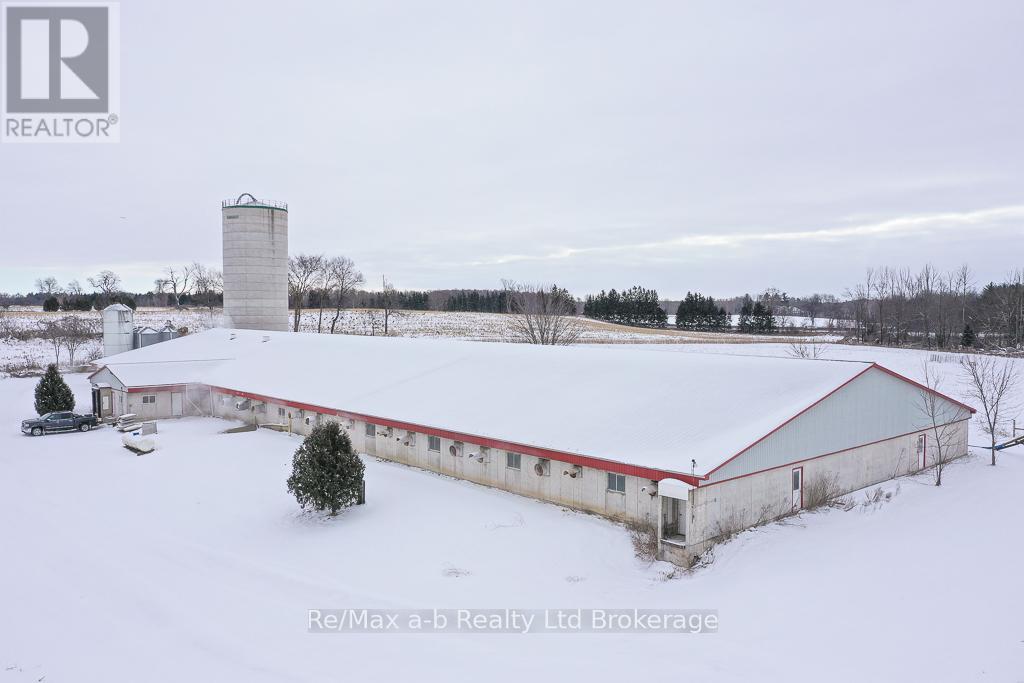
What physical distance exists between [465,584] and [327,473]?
6025 mm

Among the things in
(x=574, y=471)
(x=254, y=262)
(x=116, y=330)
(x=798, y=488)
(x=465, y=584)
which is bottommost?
(x=465, y=584)

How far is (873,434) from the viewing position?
67.9ft

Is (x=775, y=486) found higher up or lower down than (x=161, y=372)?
lower down

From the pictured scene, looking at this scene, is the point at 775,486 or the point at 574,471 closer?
the point at 775,486

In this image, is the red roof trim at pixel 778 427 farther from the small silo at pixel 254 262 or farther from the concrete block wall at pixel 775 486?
the small silo at pixel 254 262

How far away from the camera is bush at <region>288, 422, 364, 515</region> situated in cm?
1788

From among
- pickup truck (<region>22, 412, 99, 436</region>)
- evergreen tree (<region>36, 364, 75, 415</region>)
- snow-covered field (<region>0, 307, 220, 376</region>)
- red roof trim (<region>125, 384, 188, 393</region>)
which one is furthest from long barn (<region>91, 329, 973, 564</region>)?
snow-covered field (<region>0, 307, 220, 376</region>)

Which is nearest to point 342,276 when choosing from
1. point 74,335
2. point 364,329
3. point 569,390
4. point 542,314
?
→ point 364,329

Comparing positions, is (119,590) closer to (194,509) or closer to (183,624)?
(183,624)

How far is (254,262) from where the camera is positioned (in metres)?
49.2

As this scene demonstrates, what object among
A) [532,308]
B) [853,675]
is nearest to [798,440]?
[853,675]

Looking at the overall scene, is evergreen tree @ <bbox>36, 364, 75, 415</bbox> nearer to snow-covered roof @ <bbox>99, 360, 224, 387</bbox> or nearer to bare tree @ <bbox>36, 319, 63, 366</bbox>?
snow-covered roof @ <bbox>99, 360, 224, 387</bbox>

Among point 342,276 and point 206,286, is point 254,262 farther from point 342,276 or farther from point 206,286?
point 206,286

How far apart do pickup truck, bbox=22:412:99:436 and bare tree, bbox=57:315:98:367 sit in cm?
2866
